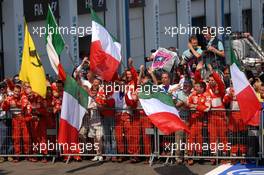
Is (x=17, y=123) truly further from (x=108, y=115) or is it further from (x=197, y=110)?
(x=197, y=110)

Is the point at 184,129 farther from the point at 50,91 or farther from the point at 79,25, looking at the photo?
the point at 79,25

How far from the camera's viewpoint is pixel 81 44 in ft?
82.8

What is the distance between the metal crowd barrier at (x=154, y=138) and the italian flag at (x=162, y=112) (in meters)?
0.83

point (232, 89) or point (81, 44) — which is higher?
point (81, 44)

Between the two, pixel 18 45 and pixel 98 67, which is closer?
pixel 98 67

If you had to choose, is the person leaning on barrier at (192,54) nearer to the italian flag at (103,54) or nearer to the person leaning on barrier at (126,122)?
the person leaning on barrier at (126,122)

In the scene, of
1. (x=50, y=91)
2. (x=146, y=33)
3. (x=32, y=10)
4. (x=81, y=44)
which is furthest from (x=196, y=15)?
(x=50, y=91)

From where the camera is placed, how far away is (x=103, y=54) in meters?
13.9

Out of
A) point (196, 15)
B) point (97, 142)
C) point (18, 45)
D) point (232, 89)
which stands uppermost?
point (196, 15)

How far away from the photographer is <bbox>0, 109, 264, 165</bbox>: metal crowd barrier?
13812 millimetres

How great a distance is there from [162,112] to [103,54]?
1.72m

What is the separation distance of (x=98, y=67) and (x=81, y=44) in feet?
37.8

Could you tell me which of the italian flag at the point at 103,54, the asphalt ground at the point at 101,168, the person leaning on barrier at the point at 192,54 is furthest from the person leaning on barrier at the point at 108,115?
the person leaning on barrier at the point at 192,54

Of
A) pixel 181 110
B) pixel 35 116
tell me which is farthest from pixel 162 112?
pixel 35 116
